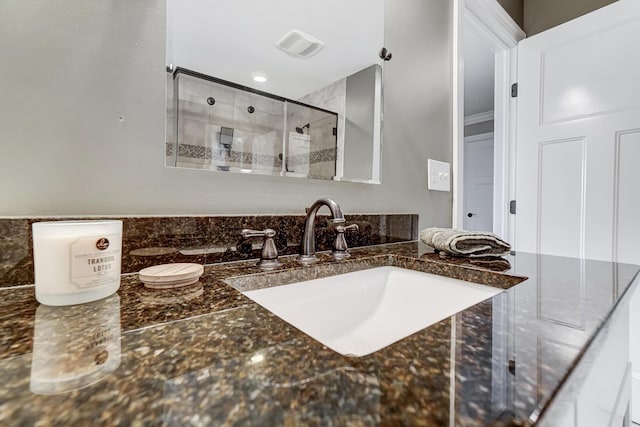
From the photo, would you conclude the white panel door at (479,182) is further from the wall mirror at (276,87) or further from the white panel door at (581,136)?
the wall mirror at (276,87)

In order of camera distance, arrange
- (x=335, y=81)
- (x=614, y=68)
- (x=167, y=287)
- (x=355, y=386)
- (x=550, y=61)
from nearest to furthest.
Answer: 1. (x=355, y=386)
2. (x=167, y=287)
3. (x=335, y=81)
4. (x=614, y=68)
5. (x=550, y=61)

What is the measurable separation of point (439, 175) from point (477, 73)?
1921 mm

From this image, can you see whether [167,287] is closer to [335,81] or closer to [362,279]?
[362,279]

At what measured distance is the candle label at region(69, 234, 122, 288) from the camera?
0.37m

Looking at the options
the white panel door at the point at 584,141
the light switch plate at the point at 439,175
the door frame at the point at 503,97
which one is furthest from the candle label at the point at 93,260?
the white panel door at the point at 584,141

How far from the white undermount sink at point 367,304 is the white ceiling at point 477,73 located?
1.39 metres

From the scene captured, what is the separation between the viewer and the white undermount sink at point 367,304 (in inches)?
22.0

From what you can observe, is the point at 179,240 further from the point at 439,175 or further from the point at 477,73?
the point at 477,73

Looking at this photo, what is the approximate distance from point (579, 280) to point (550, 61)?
1544 mm

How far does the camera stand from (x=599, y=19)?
1391 mm

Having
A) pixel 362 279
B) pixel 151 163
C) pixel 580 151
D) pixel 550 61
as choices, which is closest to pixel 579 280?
pixel 362 279

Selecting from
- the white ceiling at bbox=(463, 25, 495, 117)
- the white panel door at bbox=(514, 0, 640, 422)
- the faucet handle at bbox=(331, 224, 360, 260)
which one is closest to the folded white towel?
the faucet handle at bbox=(331, 224, 360, 260)

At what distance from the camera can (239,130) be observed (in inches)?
26.6

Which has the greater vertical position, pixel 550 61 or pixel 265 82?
pixel 550 61
